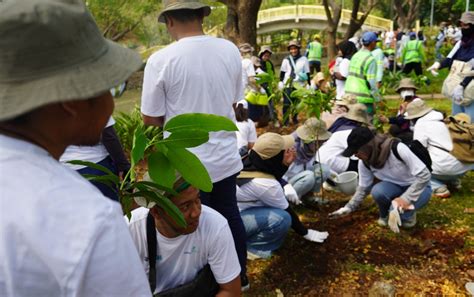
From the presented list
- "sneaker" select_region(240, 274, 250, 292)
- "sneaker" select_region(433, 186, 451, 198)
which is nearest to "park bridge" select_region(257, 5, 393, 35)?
"sneaker" select_region(433, 186, 451, 198)

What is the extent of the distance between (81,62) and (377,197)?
314cm

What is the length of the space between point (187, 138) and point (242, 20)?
711 cm

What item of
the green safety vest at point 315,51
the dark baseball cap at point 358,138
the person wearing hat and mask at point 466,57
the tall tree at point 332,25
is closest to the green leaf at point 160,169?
the dark baseball cap at point 358,138

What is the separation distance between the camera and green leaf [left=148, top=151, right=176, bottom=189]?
1218mm

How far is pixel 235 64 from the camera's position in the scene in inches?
94.5

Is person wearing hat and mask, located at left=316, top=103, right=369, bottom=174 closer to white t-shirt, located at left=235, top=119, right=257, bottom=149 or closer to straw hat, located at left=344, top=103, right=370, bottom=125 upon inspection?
straw hat, located at left=344, top=103, right=370, bottom=125

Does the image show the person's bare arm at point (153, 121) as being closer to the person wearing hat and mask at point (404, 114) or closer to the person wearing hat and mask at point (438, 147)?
the person wearing hat and mask at point (438, 147)

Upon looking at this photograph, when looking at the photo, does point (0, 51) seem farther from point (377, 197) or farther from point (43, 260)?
point (377, 197)

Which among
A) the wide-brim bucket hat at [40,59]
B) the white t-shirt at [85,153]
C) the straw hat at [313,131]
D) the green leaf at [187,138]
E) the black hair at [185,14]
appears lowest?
the straw hat at [313,131]

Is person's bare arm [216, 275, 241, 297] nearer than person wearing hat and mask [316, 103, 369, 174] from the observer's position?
Yes

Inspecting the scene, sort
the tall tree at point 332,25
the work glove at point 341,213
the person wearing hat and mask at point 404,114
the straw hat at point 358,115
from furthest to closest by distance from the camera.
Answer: the tall tree at point 332,25, the person wearing hat and mask at point 404,114, the straw hat at point 358,115, the work glove at point 341,213

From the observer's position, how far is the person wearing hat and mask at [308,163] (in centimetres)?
383

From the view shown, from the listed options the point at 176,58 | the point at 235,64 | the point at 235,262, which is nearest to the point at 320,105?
the point at 235,64

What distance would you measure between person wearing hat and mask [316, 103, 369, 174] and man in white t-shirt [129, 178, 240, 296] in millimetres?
2493
